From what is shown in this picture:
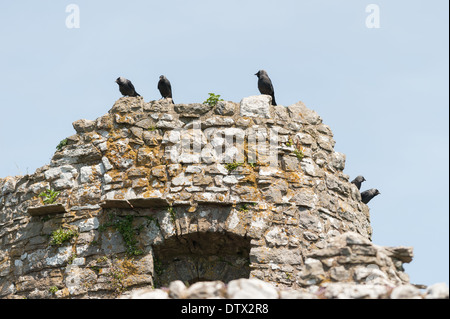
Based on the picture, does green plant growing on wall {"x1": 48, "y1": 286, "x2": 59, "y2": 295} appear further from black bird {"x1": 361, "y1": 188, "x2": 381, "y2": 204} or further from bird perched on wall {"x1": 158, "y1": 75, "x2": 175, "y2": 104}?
black bird {"x1": 361, "y1": 188, "x2": 381, "y2": 204}

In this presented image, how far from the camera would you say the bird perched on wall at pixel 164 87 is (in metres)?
11.8

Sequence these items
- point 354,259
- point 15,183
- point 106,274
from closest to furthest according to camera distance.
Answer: point 354,259, point 106,274, point 15,183

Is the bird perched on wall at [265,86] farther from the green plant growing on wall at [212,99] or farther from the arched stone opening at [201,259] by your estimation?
the arched stone opening at [201,259]

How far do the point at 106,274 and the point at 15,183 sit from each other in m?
2.59

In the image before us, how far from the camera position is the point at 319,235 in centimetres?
1049

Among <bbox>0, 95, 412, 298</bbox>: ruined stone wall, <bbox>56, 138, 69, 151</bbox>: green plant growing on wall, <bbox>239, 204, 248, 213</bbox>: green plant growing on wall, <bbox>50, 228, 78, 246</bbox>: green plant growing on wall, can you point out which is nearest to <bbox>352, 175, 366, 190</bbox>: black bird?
<bbox>0, 95, 412, 298</bbox>: ruined stone wall

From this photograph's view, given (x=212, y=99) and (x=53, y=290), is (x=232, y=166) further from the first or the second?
(x=53, y=290)

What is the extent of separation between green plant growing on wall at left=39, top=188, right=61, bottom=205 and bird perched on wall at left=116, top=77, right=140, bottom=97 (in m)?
1.99

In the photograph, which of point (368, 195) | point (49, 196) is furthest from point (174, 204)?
point (368, 195)

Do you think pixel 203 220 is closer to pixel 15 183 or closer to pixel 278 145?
pixel 278 145

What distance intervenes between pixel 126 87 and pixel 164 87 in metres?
0.61

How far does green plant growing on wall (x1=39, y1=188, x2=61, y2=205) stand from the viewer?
10898 millimetres

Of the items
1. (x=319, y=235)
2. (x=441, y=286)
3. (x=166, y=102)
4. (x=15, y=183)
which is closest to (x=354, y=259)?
(x=441, y=286)

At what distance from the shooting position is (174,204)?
10320mm
